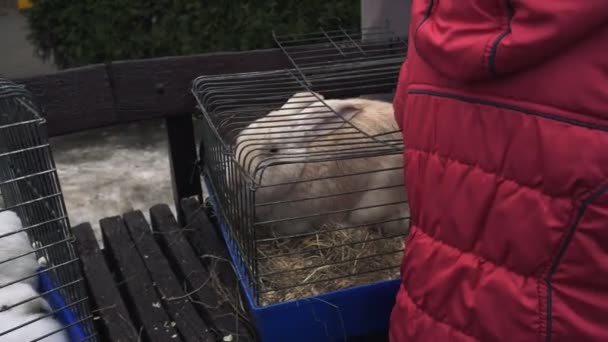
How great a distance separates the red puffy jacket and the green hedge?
8.99 feet

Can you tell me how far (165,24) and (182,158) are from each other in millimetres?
2023

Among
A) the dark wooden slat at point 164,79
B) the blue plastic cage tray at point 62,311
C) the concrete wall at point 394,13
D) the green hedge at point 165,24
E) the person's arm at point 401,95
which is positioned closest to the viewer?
the person's arm at point 401,95

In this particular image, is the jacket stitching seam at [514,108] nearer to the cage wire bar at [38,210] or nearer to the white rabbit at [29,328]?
the cage wire bar at [38,210]

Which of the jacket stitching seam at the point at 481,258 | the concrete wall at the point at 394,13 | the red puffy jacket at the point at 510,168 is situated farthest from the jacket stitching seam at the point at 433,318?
the concrete wall at the point at 394,13

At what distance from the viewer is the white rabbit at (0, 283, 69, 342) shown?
1.47 meters

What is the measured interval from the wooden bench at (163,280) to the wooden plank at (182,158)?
52 millimetres

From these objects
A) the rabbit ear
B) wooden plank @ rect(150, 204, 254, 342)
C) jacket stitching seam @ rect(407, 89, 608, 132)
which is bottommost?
wooden plank @ rect(150, 204, 254, 342)

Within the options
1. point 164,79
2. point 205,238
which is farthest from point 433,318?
point 164,79

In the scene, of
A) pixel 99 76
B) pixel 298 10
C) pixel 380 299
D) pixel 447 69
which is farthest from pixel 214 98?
pixel 298 10

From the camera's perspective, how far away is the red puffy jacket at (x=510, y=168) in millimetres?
889

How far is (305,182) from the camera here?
1918 mm

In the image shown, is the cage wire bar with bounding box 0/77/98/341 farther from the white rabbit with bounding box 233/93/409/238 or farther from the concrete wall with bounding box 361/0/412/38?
the concrete wall with bounding box 361/0/412/38

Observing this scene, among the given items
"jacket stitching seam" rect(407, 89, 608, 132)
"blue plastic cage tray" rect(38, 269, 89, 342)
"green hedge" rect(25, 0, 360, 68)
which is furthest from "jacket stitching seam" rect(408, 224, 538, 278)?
"green hedge" rect(25, 0, 360, 68)

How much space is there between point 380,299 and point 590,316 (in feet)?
2.42
